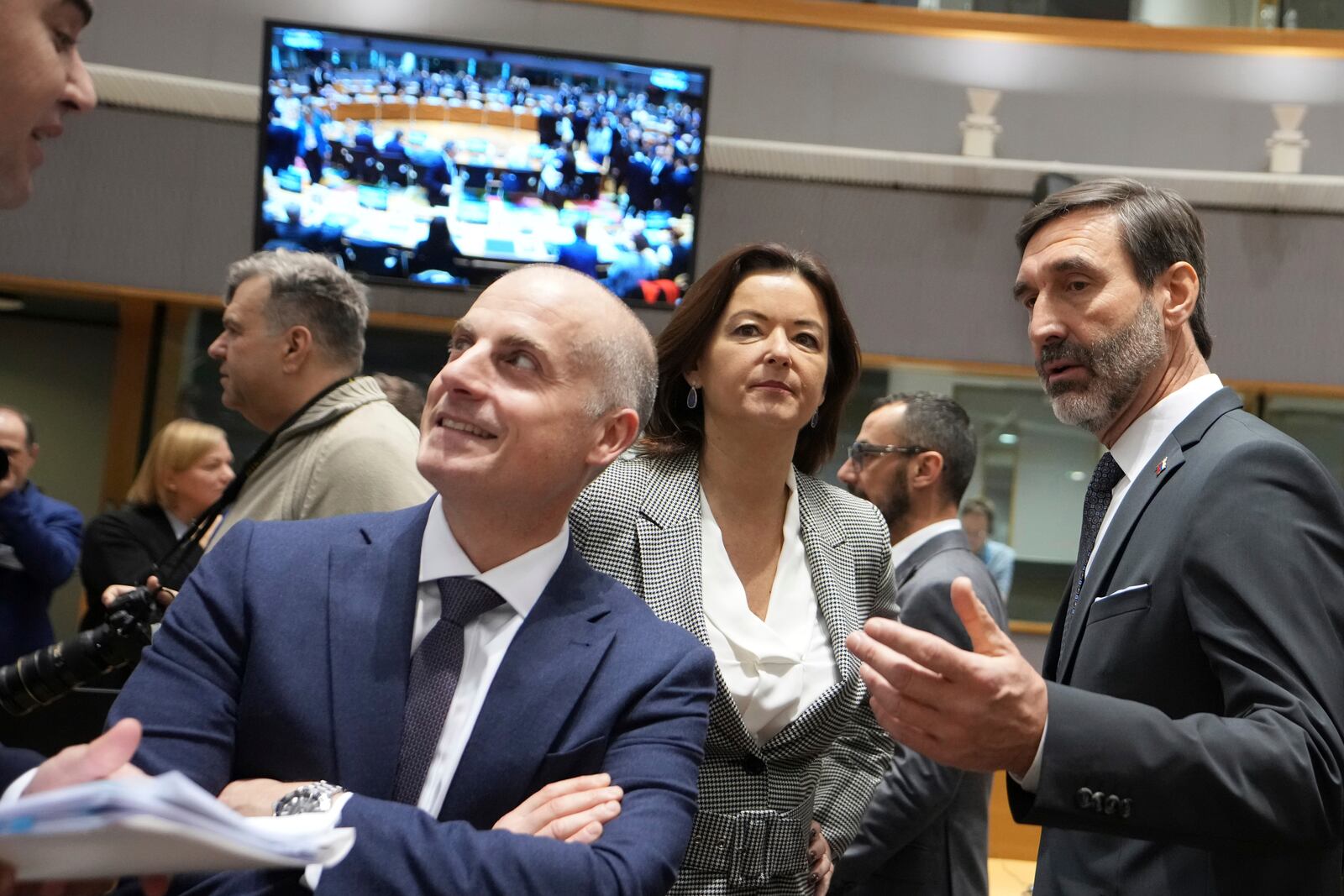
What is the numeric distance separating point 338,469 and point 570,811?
1425 millimetres

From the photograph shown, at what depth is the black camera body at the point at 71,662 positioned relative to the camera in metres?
2.39

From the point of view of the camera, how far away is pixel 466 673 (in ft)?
5.59

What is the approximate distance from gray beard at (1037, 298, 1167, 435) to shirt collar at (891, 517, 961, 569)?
149cm

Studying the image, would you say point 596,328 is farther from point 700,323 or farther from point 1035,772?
point 1035,772

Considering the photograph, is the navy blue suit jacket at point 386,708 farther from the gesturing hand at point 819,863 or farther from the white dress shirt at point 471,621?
the gesturing hand at point 819,863

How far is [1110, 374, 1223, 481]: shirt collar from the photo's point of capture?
80.4 inches

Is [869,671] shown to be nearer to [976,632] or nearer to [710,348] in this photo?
[976,632]

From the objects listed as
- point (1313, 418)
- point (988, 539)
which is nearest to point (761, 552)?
point (988, 539)

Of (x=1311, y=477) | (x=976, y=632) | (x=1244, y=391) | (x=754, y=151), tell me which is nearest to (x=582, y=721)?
(x=976, y=632)

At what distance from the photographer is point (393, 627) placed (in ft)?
5.49

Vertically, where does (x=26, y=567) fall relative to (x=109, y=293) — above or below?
below

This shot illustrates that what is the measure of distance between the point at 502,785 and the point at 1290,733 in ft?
3.22

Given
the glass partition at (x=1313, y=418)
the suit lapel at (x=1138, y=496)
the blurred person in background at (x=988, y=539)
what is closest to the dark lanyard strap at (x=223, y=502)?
the suit lapel at (x=1138, y=496)

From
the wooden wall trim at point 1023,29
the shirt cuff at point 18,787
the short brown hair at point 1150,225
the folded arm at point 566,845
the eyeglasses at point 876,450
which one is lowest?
the folded arm at point 566,845
